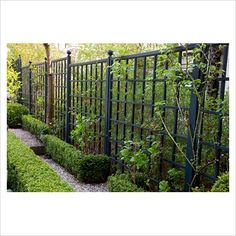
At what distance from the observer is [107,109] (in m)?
3.95

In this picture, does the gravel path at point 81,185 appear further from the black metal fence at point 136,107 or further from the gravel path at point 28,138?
the gravel path at point 28,138

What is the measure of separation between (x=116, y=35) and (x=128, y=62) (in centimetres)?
86

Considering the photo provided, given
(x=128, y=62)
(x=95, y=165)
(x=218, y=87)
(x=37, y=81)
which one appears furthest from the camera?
(x=37, y=81)

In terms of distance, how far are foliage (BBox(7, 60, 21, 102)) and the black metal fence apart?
2.40 m

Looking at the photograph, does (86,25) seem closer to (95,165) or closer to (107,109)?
(107,109)

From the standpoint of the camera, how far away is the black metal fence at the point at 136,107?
2.48m

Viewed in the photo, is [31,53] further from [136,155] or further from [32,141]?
[136,155]

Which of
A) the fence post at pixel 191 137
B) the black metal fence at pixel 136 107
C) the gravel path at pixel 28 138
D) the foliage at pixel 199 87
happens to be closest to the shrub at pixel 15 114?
the gravel path at pixel 28 138

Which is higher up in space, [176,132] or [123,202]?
[176,132]

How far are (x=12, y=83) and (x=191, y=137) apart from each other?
6.51 m

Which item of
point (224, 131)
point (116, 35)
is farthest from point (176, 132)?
point (116, 35)

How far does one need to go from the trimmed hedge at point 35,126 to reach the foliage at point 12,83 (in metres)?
1.18

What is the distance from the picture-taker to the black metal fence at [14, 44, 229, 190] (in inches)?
97.8

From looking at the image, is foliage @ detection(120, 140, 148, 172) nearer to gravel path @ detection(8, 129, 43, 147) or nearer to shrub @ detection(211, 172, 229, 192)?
shrub @ detection(211, 172, 229, 192)
